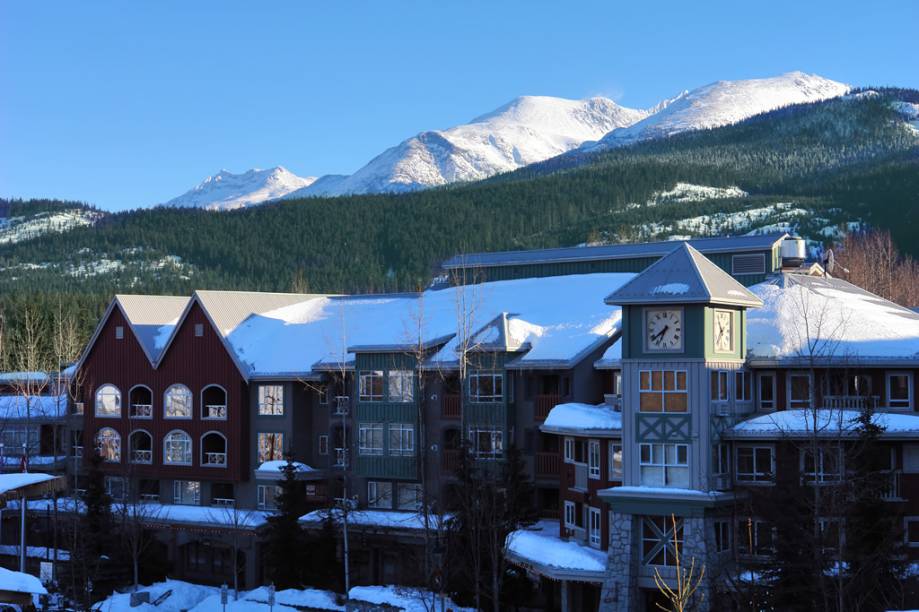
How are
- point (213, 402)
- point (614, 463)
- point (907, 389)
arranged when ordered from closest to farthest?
point (907, 389)
point (614, 463)
point (213, 402)

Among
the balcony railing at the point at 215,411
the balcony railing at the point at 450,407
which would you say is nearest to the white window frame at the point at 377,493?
the balcony railing at the point at 450,407

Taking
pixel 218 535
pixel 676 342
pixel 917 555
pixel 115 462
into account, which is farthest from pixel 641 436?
pixel 115 462

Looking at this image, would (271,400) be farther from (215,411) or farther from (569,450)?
(569,450)

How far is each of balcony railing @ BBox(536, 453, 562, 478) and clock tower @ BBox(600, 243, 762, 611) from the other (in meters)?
8.85

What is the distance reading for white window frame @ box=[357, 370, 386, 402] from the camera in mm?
60188

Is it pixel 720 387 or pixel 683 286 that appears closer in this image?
pixel 683 286

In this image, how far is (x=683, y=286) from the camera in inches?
1778

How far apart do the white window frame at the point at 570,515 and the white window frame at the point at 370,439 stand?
12.0 metres

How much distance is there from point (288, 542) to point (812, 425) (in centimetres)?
2472

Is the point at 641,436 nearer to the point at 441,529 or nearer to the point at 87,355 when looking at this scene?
the point at 441,529

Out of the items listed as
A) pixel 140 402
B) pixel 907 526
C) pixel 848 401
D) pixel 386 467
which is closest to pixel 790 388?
pixel 848 401

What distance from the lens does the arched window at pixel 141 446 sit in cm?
6925

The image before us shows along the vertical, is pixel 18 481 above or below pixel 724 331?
below

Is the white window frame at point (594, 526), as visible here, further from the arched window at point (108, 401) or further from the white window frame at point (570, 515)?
the arched window at point (108, 401)
